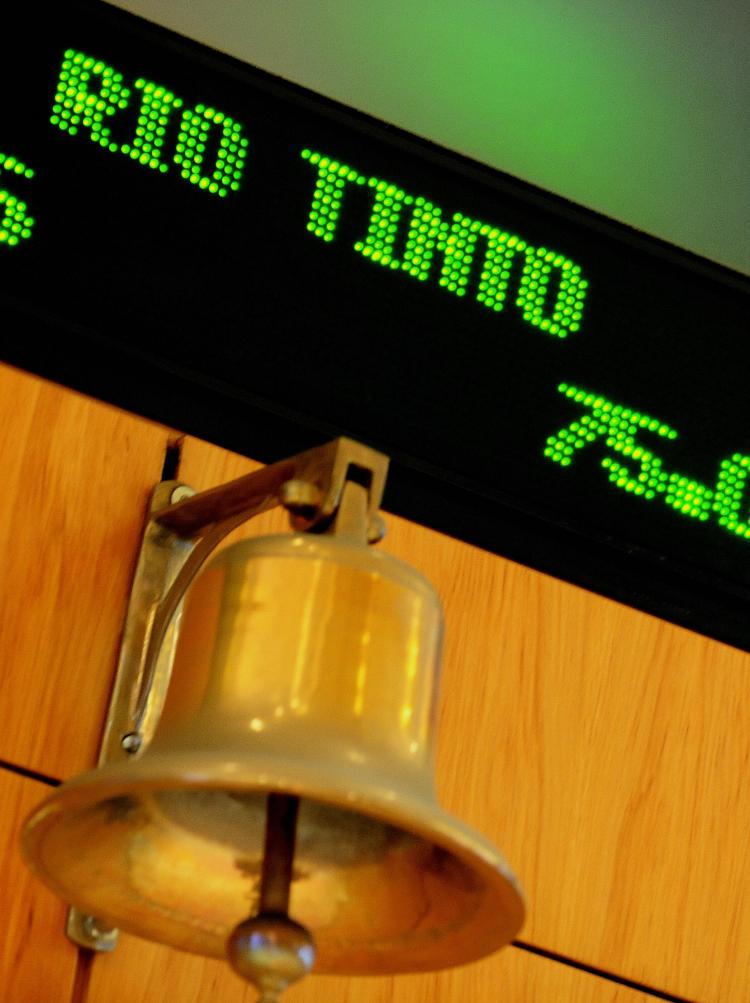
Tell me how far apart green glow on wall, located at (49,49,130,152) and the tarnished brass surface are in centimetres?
66

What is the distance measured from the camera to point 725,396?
157 cm

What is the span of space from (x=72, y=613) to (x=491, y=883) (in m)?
0.52

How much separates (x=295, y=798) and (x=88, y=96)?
0.82 metres

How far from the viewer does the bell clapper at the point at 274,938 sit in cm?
75

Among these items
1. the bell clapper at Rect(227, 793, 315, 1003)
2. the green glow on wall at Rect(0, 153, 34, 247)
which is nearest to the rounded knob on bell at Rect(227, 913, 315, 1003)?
the bell clapper at Rect(227, 793, 315, 1003)

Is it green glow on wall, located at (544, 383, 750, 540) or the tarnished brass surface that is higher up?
green glow on wall, located at (544, 383, 750, 540)

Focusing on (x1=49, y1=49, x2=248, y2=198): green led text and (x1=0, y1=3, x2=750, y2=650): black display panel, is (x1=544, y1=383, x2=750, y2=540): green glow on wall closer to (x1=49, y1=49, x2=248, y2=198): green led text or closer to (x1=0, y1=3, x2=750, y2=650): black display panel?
(x1=0, y1=3, x2=750, y2=650): black display panel

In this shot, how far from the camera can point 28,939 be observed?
3.56ft

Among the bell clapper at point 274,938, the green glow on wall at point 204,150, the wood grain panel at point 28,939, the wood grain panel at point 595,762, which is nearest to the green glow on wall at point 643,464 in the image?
the wood grain panel at point 595,762

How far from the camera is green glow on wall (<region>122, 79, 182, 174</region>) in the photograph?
1396 mm

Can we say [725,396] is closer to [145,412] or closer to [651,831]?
[651,831]

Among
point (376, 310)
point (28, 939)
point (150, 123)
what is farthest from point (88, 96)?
point (28, 939)

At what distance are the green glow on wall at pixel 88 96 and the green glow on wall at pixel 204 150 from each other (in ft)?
0.20

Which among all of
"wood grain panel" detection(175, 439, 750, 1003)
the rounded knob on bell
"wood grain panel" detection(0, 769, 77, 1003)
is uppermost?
"wood grain panel" detection(175, 439, 750, 1003)
